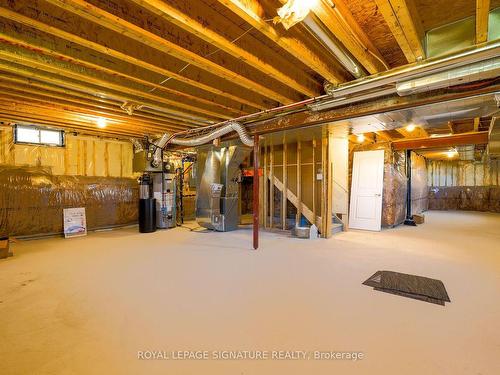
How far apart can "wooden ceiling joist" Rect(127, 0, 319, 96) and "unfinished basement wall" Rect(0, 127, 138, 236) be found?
460 cm

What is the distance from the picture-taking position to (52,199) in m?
4.84

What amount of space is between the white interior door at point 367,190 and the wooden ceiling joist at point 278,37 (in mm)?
3525

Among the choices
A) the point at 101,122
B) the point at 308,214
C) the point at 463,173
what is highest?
the point at 101,122

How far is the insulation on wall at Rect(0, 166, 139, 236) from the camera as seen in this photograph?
4.43 meters

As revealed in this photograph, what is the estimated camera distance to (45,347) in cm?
153

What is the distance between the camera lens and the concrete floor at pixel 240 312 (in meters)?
1.42

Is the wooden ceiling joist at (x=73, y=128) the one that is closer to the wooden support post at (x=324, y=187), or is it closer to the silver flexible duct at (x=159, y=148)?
the silver flexible duct at (x=159, y=148)

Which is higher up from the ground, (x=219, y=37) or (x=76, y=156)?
(x=219, y=37)

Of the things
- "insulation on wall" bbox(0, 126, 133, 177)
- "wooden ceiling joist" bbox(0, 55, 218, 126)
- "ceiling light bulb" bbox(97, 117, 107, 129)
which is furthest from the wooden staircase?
"insulation on wall" bbox(0, 126, 133, 177)

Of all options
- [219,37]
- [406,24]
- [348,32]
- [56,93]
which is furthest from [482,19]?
[56,93]

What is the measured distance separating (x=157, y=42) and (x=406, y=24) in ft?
6.39

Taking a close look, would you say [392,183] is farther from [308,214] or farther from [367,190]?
[308,214]

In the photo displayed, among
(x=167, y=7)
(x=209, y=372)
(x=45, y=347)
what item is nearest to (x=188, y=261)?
(x=45, y=347)

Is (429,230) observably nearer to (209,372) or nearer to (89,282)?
(209,372)
